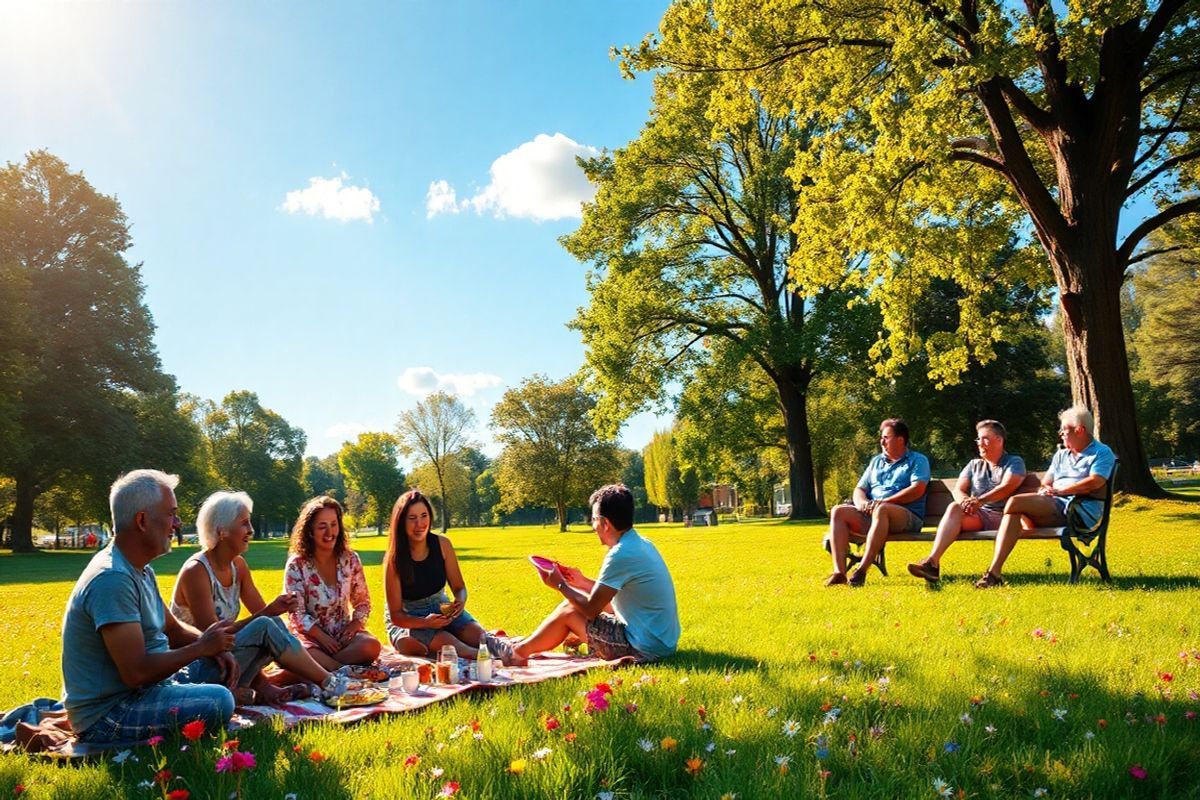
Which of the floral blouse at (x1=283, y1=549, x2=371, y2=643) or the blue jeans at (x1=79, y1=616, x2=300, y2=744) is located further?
the floral blouse at (x1=283, y1=549, x2=371, y2=643)

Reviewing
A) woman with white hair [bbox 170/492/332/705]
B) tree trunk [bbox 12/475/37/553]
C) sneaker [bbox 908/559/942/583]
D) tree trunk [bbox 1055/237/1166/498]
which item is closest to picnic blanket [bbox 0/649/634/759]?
woman with white hair [bbox 170/492/332/705]

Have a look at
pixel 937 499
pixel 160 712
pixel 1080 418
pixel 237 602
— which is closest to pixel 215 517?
pixel 237 602

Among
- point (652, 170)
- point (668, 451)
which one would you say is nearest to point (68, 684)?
point (652, 170)

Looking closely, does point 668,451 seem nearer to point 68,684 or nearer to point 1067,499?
point 1067,499

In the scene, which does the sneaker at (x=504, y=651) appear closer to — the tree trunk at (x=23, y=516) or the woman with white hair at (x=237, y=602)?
the woman with white hair at (x=237, y=602)

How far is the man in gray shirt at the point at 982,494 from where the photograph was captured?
838cm

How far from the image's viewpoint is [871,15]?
16141 mm

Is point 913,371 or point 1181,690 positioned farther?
point 913,371

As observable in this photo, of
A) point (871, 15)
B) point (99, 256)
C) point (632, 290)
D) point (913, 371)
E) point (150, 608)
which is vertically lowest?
point (150, 608)

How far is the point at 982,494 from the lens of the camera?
8.85 meters

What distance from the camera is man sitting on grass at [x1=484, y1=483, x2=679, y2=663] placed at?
5.39 metres

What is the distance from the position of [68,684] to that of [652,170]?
2648 centimetres

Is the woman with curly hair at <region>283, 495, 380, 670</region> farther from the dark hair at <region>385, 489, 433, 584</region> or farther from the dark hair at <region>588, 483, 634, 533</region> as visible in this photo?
the dark hair at <region>588, 483, 634, 533</region>

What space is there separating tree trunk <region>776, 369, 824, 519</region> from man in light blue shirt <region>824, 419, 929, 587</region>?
20488 mm
